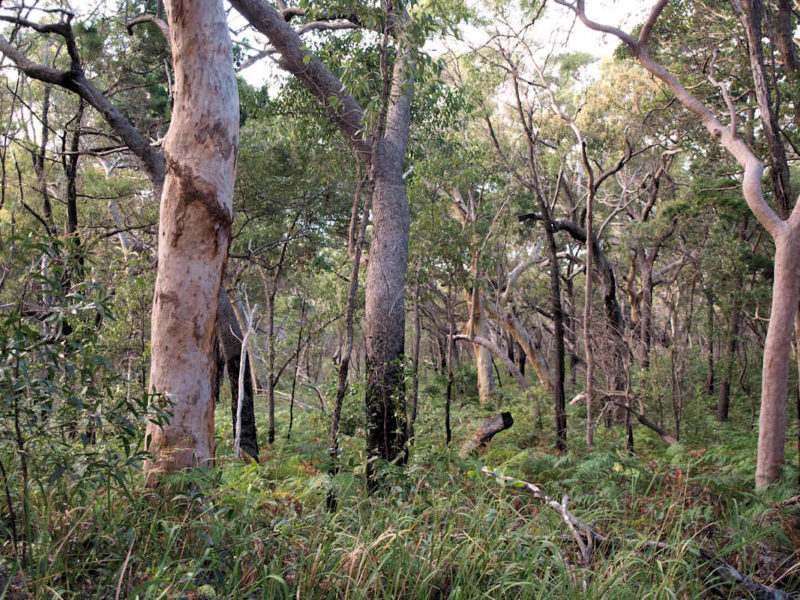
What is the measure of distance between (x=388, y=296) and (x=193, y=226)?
2958 millimetres

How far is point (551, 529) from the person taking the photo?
11.4ft

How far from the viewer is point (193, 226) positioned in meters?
3.95

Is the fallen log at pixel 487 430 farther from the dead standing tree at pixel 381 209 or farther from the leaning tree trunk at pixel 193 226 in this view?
the leaning tree trunk at pixel 193 226

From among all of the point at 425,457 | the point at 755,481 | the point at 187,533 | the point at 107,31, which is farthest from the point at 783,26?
the point at 107,31

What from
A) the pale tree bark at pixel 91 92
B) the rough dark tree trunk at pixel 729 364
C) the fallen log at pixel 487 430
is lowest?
the fallen log at pixel 487 430

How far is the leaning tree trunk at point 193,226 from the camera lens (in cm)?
386

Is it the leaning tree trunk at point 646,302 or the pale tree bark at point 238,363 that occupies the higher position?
the leaning tree trunk at point 646,302

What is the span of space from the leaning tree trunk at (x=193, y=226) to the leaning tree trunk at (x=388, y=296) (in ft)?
7.20

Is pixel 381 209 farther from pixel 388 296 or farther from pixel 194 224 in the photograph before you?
pixel 194 224

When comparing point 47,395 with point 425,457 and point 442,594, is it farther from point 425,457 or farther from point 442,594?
point 425,457

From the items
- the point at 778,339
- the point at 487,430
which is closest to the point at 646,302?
the point at 487,430

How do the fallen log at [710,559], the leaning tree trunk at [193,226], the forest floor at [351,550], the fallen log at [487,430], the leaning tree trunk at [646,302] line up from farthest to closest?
the leaning tree trunk at [646,302]
the fallen log at [487,430]
the leaning tree trunk at [193,226]
the fallen log at [710,559]
the forest floor at [351,550]

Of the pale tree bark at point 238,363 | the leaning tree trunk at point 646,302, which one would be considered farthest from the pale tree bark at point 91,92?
the leaning tree trunk at point 646,302

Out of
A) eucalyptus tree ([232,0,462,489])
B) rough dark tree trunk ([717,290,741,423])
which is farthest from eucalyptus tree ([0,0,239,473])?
rough dark tree trunk ([717,290,741,423])
